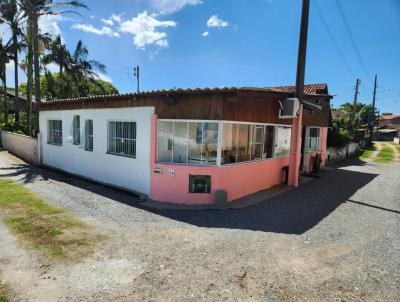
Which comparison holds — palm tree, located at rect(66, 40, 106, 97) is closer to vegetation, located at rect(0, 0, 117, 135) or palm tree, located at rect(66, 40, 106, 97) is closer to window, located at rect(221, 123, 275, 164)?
vegetation, located at rect(0, 0, 117, 135)

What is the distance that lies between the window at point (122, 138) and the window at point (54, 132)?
4.87m

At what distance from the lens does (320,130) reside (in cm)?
1631

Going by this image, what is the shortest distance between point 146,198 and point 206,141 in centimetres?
277

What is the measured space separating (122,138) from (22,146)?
1127cm

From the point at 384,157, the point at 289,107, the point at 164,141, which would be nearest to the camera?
the point at 164,141

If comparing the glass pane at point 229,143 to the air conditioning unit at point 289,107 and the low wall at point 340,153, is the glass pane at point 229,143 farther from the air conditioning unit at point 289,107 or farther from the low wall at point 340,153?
the low wall at point 340,153

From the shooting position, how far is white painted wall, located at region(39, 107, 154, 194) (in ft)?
30.2

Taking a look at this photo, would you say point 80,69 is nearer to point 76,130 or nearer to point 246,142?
point 76,130

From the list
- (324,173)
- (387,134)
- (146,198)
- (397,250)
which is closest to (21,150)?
(146,198)

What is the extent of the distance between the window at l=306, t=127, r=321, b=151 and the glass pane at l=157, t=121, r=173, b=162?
890cm

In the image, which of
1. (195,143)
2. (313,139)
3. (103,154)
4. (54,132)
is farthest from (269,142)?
(54,132)

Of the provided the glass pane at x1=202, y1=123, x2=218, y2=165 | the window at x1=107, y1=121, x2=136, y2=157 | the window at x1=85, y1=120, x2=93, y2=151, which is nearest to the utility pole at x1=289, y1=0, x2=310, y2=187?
the glass pane at x1=202, y1=123, x2=218, y2=165

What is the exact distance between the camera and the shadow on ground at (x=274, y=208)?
6828 millimetres

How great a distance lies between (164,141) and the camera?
8.81 m
